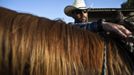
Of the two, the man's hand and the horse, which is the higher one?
the man's hand

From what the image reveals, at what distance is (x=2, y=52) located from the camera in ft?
5.29

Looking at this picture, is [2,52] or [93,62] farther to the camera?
[93,62]

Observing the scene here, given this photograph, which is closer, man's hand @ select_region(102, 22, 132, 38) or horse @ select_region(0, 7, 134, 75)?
horse @ select_region(0, 7, 134, 75)

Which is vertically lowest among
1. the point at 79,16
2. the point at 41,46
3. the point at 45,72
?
the point at 45,72

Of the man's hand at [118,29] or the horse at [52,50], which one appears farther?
the man's hand at [118,29]

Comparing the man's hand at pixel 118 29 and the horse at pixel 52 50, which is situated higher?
the man's hand at pixel 118 29

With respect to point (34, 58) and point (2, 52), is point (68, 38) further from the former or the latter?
point (2, 52)

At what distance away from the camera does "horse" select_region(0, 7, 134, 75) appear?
1618 millimetres

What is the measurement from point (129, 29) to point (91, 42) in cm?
27

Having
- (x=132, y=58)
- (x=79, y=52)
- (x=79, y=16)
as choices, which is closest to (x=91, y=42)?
(x=79, y=52)

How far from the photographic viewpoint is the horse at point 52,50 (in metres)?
1.62

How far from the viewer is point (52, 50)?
5.47ft

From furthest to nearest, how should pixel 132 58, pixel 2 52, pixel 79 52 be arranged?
1. pixel 132 58
2. pixel 79 52
3. pixel 2 52

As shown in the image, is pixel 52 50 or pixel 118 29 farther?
pixel 118 29
